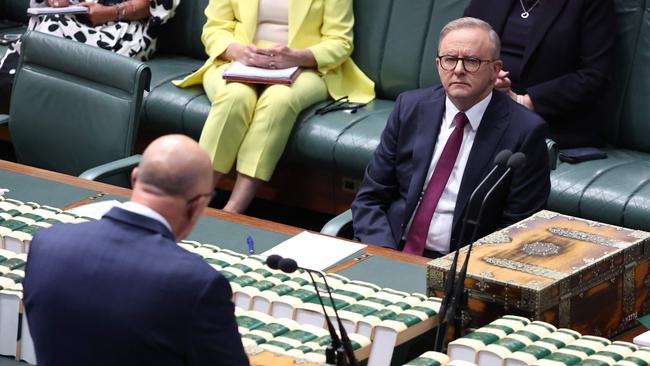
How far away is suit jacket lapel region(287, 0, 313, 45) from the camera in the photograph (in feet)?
18.9

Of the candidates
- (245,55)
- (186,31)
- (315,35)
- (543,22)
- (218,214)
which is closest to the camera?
(218,214)

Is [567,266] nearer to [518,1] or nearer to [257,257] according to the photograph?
[257,257]

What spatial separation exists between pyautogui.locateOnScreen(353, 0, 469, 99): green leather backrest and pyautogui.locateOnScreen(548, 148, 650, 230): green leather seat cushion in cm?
100

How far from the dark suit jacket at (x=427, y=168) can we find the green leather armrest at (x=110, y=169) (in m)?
0.80

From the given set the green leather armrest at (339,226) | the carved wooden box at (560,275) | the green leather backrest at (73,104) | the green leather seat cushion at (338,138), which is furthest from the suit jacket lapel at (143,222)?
the green leather seat cushion at (338,138)

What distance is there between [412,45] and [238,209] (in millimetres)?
1078

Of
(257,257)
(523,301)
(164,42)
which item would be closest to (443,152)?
(257,257)

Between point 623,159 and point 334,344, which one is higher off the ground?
point 334,344

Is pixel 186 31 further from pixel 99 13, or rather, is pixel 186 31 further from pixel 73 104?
pixel 73 104

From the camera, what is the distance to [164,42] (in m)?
6.70

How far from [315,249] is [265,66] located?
2.23 meters

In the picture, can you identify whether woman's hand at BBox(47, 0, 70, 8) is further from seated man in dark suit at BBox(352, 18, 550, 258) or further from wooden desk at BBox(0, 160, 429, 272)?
seated man in dark suit at BBox(352, 18, 550, 258)

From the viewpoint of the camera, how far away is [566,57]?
530 centimetres

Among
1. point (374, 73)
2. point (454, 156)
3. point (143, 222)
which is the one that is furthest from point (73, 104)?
point (143, 222)
